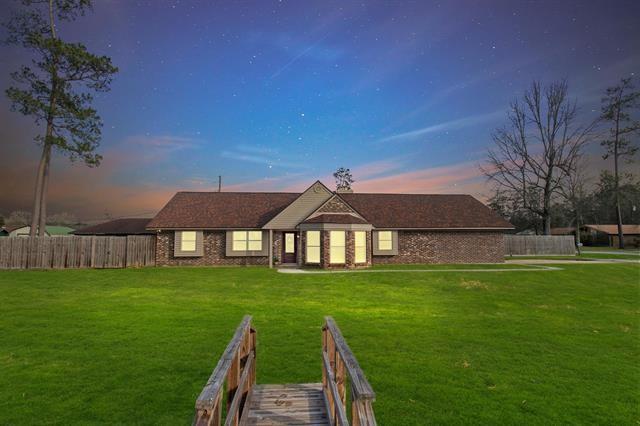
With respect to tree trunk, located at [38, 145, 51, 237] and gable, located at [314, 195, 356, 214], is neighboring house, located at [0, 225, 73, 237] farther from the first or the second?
gable, located at [314, 195, 356, 214]

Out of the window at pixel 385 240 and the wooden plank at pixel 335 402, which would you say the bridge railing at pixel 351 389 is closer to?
the wooden plank at pixel 335 402

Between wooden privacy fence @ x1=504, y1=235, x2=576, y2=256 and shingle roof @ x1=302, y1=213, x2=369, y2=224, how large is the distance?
73.9 feet

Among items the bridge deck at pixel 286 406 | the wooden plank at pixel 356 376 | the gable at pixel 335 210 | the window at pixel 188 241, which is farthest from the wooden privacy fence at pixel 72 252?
the wooden plank at pixel 356 376

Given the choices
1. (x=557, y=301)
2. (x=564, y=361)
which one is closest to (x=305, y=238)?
(x=557, y=301)

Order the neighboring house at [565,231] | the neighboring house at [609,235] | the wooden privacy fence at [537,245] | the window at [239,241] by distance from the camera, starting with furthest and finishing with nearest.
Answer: the neighboring house at [565,231]
the neighboring house at [609,235]
the wooden privacy fence at [537,245]
the window at [239,241]

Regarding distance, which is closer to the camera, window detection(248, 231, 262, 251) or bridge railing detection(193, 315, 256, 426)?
bridge railing detection(193, 315, 256, 426)

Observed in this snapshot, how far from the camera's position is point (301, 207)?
2852 cm

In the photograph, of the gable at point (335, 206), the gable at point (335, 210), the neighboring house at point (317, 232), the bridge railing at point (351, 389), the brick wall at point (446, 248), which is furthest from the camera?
the brick wall at point (446, 248)

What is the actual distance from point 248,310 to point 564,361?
901 centimetres

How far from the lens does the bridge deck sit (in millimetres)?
4820

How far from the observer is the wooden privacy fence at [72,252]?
982 inches

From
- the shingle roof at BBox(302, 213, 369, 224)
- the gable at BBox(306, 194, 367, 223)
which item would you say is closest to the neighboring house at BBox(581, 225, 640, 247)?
the gable at BBox(306, 194, 367, 223)

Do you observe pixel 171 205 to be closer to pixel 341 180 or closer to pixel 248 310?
pixel 248 310

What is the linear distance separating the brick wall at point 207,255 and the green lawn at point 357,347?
9.71 meters
